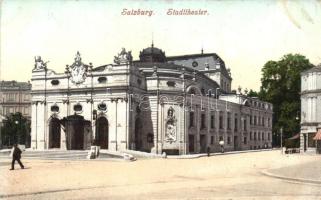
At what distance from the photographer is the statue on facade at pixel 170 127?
1860 inches

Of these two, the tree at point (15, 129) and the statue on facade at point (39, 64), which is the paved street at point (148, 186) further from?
the tree at point (15, 129)

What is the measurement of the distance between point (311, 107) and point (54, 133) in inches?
994

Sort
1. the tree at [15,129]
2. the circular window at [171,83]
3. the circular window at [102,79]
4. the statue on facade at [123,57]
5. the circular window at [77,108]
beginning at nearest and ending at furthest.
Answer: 1. the statue on facade at [123,57]
2. the circular window at [102,79]
3. the circular window at [77,108]
4. the circular window at [171,83]
5. the tree at [15,129]

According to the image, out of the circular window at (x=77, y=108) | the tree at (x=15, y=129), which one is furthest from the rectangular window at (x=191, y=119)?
the tree at (x=15, y=129)

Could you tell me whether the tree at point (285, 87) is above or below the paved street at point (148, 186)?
above

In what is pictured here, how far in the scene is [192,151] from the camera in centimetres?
5059

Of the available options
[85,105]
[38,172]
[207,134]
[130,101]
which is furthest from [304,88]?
[38,172]

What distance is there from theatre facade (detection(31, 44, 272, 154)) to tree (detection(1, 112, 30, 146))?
16.2 m

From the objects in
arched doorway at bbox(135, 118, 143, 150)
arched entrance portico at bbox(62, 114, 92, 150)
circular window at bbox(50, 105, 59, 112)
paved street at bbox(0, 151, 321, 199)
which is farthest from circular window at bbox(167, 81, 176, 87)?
paved street at bbox(0, 151, 321, 199)

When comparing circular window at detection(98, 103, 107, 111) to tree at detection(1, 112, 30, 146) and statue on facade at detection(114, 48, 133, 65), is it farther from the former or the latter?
tree at detection(1, 112, 30, 146)

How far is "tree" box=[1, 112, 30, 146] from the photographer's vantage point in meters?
63.9

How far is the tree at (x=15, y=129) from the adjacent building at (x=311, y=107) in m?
36.3

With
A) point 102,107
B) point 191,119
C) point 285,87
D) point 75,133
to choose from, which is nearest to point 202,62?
point 285,87

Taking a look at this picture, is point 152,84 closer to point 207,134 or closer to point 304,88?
point 207,134
